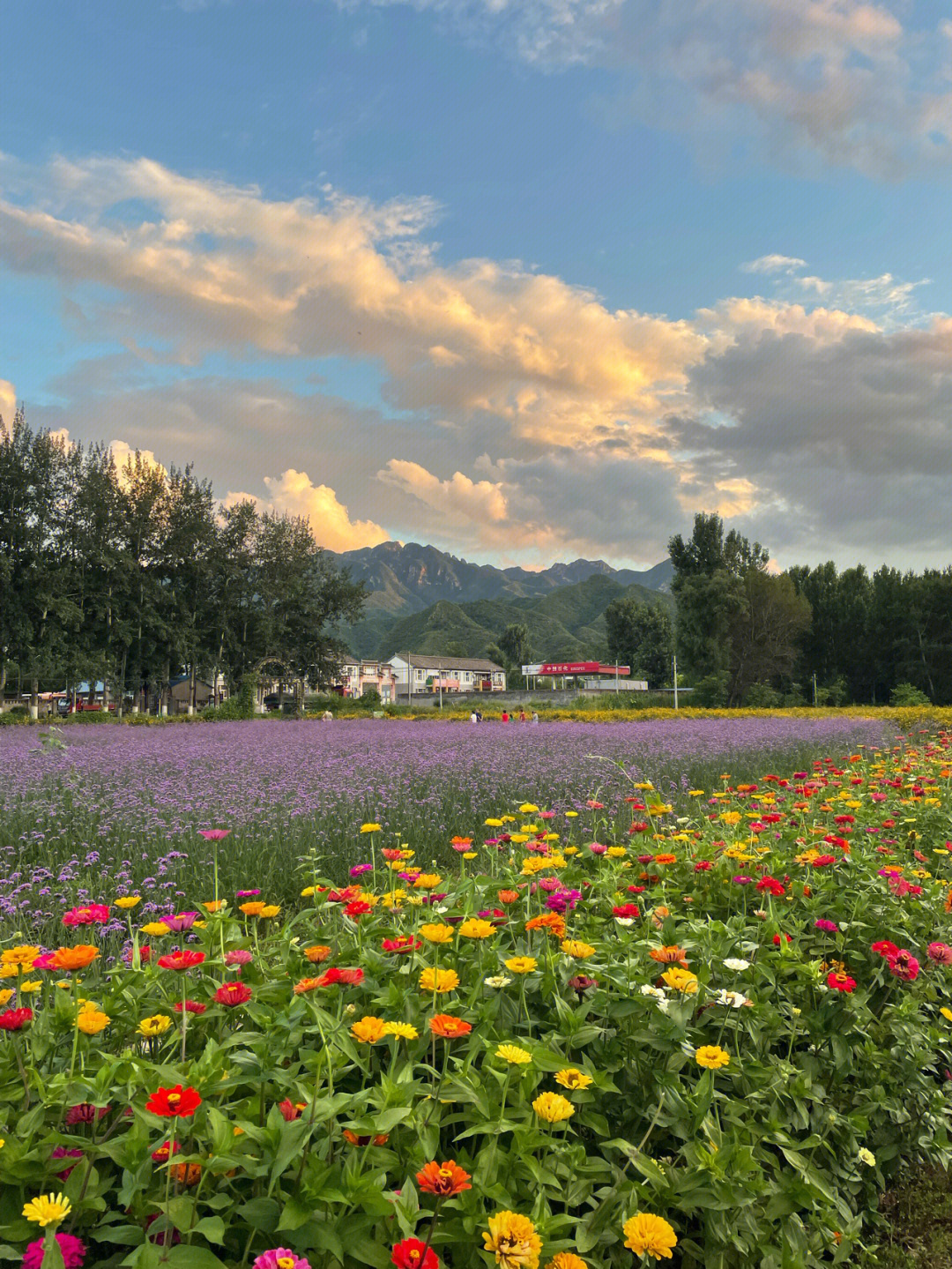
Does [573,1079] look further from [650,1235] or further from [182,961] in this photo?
[182,961]

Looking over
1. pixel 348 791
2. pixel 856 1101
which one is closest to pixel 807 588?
pixel 348 791

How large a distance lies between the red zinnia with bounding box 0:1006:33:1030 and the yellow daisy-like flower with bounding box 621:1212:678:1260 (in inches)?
51.5

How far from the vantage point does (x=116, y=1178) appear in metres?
1.59

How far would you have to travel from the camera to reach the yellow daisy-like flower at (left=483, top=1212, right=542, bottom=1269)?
1.25 m

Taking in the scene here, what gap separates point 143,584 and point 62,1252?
39203 millimetres

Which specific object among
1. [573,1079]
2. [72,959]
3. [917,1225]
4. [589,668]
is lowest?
[917,1225]

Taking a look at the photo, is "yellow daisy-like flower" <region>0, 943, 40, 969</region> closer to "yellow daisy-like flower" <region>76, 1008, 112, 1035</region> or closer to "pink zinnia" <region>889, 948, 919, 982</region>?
"yellow daisy-like flower" <region>76, 1008, 112, 1035</region>

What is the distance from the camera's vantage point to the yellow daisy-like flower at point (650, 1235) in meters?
1.42

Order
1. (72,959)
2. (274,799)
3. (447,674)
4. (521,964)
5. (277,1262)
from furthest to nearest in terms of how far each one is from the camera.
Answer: (447,674) < (274,799) < (521,964) < (72,959) < (277,1262)

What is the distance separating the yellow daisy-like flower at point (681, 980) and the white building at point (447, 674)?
101 meters

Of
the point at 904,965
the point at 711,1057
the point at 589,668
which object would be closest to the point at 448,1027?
the point at 711,1057

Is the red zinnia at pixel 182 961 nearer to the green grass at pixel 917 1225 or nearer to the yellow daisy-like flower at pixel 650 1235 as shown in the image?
the yellow daisy-like flower at pixel 650 1235

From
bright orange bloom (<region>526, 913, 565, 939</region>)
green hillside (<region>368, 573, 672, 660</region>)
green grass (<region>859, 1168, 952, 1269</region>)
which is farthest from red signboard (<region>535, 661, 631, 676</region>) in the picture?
bright orange bloom (<region>526, 913, 565, 939</region>)

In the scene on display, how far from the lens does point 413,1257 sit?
1170 mm
